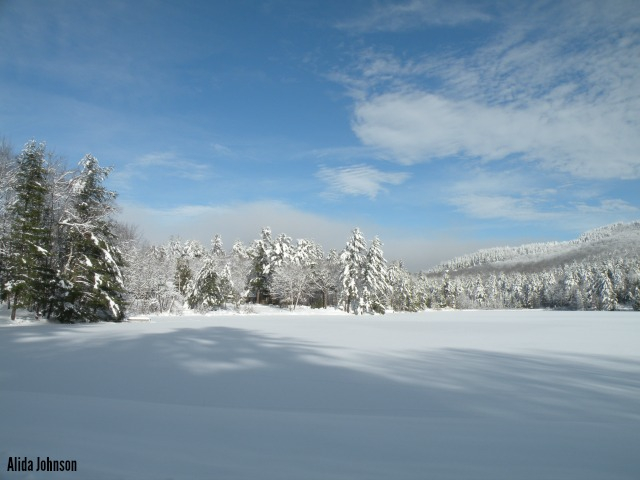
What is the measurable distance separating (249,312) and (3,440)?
50.0 m

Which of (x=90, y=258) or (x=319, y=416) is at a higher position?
(x=90, y=258)

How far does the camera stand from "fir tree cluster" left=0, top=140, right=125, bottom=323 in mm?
24906

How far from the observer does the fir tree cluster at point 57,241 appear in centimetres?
2491

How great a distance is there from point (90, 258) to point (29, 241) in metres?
3.99

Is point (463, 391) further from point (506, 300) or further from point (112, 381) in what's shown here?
point (506, 300)

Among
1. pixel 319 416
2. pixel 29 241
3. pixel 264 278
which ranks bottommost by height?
pixel 319 416

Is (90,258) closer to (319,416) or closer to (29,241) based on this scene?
(29,241)

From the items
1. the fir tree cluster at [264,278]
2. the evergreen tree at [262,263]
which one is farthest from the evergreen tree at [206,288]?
the evergreen tree at [262,263]

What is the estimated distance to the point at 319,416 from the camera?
648cm

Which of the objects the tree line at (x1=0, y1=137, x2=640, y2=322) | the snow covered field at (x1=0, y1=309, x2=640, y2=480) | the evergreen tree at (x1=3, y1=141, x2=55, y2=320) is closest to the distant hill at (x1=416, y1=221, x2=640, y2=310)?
the tree line at (x1=0, y1=137, x2=640, y2=322)

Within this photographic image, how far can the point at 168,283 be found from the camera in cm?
5284

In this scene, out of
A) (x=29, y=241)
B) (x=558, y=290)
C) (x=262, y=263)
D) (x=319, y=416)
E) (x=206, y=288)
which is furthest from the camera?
(x=558, y=290)

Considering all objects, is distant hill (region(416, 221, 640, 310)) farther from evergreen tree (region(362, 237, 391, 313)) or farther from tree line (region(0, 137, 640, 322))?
evergreen tree (region(362, 237, 391, 313))

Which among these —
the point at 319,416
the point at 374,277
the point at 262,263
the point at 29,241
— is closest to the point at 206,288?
the point at 262,263
